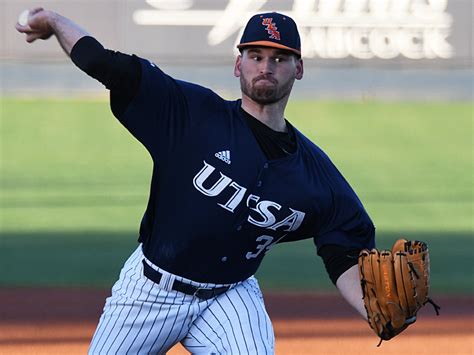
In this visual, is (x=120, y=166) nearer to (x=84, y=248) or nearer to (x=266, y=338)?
(x=84, y=248)

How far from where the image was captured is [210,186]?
329 cm

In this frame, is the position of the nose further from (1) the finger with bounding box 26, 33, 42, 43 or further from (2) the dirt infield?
(2) the dirt infield

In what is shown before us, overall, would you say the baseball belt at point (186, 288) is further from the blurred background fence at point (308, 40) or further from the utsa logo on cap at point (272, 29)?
the blurred background fence at point (308, 40)

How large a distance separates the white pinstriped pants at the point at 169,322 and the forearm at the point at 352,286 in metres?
0.31

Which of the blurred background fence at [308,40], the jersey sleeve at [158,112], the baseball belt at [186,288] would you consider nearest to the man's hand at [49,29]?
the jersey sleeve at [158,112]

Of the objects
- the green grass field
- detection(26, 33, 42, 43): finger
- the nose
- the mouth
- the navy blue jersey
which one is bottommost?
the green grass field

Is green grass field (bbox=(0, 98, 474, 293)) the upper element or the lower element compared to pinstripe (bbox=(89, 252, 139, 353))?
lower

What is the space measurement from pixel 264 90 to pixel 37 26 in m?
0.78

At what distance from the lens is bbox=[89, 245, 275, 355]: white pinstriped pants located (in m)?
3.38

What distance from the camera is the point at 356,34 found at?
17828 millimetres

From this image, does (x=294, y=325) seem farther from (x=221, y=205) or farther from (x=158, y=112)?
(x=158, y=112)

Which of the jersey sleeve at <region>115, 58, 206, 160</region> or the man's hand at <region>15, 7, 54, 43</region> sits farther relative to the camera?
the jersey sleeve at <region>115, 58, 206, 160</region>

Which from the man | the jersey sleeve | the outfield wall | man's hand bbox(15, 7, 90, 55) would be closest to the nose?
the man

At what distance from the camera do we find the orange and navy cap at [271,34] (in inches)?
132
